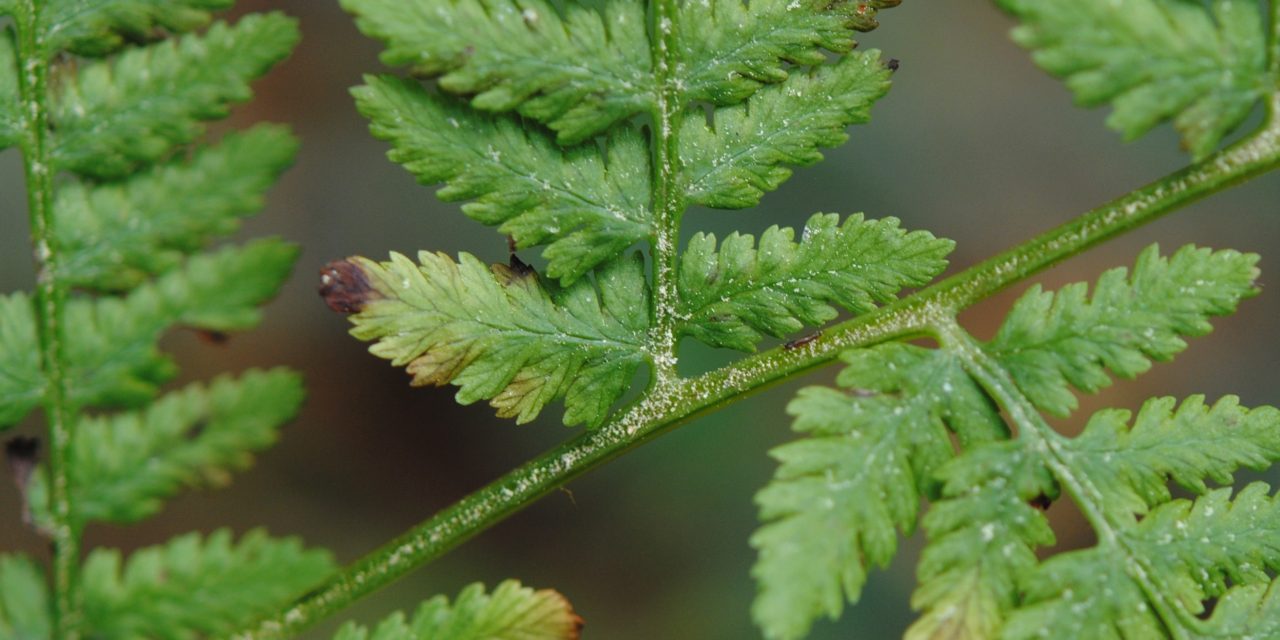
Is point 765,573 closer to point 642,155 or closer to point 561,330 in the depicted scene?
point 561,330

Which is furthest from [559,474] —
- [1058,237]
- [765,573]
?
[1058,237]

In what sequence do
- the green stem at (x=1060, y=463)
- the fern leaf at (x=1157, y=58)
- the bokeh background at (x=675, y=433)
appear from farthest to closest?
1. the bokeh background at (x=675, y=433)
2. the green stem at (x=1060, y=463)
3. the fern leaf at (x=1157, y=58)

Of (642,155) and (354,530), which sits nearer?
(642,155)

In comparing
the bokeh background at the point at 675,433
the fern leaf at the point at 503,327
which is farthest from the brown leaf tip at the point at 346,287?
the bokeh background at the point at 675,433

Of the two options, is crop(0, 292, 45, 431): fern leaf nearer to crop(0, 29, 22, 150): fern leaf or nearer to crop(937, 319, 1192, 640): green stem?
crop(0, 29, 22, 150): fern leaf

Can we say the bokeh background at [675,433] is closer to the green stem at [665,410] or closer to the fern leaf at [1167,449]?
the green stem at [665,410]

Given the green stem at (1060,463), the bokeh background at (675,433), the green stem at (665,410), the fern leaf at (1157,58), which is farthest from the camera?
the bokeh background at (675,433)

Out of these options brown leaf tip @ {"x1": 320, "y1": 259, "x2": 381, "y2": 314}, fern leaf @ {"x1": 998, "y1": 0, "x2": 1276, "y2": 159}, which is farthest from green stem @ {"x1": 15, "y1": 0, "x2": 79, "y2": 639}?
fern leaf @ {"x1": 998, "y1": 0, "x2": 1276, "y2": 159}
